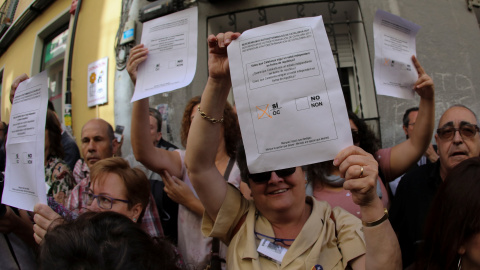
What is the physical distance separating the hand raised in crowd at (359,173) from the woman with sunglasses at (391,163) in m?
0.80

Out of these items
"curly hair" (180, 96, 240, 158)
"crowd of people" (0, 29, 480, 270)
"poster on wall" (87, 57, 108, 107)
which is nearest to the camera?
"crowd of people" (0, 29, 480, 270)

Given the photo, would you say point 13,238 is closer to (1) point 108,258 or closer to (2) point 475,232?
(1) point 108,258

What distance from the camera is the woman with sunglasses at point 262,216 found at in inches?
51.5

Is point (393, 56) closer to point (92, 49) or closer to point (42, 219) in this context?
Result: point (42, 219)

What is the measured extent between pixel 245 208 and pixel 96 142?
1620 mm

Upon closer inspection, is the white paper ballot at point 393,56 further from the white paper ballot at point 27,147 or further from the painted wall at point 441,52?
the painted wall at point 441,52

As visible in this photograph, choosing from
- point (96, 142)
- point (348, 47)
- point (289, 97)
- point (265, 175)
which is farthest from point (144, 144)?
point (348, 47)

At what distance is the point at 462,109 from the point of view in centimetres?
201

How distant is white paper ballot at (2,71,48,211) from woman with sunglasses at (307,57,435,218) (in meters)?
1.44

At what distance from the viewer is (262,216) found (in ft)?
4.96

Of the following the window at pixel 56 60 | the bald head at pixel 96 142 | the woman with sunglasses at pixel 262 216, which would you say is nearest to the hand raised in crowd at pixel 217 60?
the woman with sunglasses at pixel 262 216

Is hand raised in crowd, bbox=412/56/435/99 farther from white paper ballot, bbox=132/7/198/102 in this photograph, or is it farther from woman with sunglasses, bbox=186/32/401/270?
white paper ballot, bbox=132/7/198/102

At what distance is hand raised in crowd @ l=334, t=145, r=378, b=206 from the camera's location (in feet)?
3.34

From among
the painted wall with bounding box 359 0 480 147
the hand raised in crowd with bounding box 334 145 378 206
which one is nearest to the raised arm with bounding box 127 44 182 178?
the hand raised in crowd with bounding box 334 145 378 206
